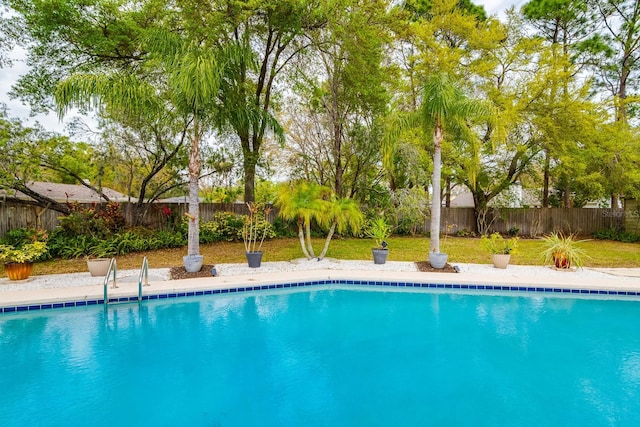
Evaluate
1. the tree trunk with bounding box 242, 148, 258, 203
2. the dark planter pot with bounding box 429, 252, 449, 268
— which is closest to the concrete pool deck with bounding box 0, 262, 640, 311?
the dark planter pot with bounding box 429, 252, 449, 268

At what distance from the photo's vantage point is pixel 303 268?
25.7 ft

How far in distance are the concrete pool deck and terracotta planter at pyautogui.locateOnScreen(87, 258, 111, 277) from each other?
0.61ft

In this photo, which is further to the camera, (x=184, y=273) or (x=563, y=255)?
(x=563, y=255)

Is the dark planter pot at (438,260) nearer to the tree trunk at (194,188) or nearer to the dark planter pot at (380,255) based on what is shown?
the dark planter pot at (380,255)

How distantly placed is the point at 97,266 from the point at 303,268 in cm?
425

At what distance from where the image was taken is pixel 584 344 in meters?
4.37

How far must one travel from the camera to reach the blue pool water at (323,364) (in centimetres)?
289

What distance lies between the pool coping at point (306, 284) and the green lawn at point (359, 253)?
1900mm

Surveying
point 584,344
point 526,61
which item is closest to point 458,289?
point 584,344

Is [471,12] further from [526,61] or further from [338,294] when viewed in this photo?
[338,294]

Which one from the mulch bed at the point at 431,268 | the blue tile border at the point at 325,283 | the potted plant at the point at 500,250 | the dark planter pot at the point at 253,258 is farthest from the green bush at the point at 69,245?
the potted plant at the point at 500,250

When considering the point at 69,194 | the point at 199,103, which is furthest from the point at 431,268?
the point at 69,194

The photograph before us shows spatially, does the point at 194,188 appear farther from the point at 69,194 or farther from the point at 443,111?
the point at 69,194

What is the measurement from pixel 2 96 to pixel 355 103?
10.1 metres
